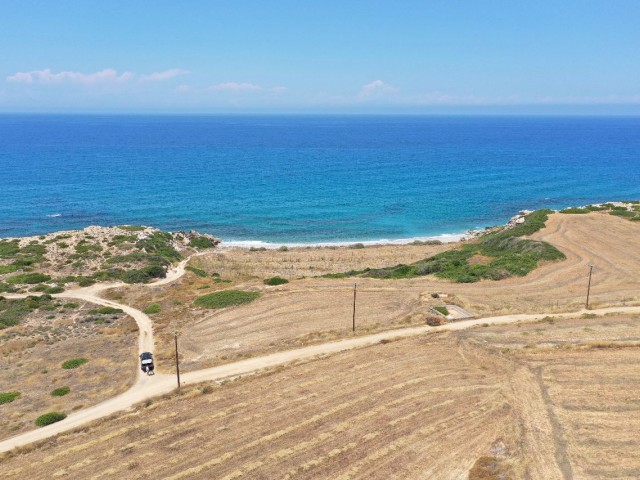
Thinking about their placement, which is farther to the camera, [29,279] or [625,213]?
[625,213]

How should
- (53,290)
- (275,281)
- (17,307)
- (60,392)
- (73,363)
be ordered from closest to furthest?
(60,392)
(73,363)
(17,307)
(53,290)
(275,281)

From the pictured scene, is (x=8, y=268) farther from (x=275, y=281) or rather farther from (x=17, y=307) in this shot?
(x=275, y=281)

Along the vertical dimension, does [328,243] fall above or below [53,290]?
below

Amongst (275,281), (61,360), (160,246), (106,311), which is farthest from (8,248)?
(275,281)

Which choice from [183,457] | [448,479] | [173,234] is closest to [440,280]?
[448,479]

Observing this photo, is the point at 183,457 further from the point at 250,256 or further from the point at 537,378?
the point at 250,256

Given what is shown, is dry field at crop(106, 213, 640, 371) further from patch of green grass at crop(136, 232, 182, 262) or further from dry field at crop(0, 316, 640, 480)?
patch of green grass at crop(136, 232, 182, 262)
